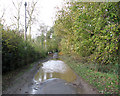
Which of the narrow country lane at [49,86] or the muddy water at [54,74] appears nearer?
the narrow country lane at [49,86]

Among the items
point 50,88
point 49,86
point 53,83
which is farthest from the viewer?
point 53,83

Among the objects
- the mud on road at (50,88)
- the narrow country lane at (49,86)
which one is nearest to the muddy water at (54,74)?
the narrow country lane at (49,86)

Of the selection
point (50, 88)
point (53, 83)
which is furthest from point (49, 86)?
point (53, 83)

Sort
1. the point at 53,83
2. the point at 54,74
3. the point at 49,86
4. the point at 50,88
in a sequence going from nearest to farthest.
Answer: the point at 50,88 < the point at 49,86 < the point at 53,83 < the point at 54,74

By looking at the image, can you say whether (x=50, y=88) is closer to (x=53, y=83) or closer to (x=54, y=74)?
(x=53, y=83)

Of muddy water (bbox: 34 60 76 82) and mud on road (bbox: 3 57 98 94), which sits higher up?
mud on road (bbox: 3 57 98 94)

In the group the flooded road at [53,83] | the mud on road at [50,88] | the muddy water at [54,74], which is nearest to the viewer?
the mud on road at [50,88]

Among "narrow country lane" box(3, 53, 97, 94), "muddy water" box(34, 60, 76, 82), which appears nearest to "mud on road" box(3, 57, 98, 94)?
"narrow country lane" box(3, 53, 97, 94)

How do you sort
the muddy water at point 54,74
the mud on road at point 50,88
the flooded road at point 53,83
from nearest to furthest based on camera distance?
the mud on road at point 50,88 → the flooded road at point 53,83 → the muddy water at point 54,74

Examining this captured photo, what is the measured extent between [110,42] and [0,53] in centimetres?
602

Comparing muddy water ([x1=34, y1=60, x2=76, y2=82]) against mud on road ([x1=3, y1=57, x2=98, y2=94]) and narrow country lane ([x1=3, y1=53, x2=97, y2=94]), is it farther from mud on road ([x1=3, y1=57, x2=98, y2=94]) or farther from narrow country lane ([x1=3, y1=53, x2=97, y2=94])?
mud on road ([x1=3, y1=57, x2=98, y2=94])

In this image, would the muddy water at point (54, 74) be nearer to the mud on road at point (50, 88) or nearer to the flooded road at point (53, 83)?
the flooded road at point (53, 83)

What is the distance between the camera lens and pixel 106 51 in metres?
→ 4.23

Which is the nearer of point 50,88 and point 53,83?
point 50,88
